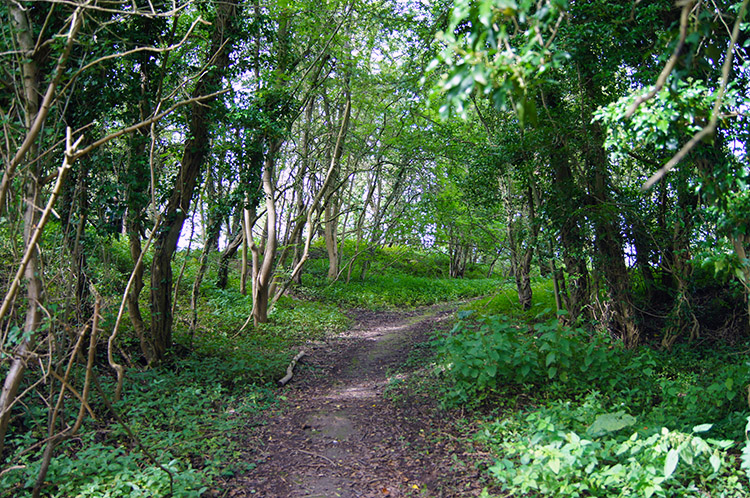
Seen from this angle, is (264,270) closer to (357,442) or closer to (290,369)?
(290,369)

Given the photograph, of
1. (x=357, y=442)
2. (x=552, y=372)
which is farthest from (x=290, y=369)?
(x=552, y=372)

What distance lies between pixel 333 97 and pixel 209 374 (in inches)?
315

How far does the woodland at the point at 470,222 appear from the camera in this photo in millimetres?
3281

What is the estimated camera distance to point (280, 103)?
7945 mm

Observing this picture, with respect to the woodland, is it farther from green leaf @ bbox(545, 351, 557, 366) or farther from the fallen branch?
the fallen branch

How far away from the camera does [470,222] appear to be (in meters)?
11.9

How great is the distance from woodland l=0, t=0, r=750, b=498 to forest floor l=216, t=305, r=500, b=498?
0.76 feet

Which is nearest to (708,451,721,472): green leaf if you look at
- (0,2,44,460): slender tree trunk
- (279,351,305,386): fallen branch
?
(0,2,44,460): slender tree trunk

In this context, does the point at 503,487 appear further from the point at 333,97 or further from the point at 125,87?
the point at 333,97

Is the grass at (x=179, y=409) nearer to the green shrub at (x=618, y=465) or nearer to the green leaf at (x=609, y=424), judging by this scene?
the green shrub at (x=618, y=465)

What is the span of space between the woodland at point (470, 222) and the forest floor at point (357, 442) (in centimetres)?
23

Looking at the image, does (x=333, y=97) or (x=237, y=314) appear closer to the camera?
(x=237, y=314)

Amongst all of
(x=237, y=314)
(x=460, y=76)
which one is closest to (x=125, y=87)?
(x=237, y=314)

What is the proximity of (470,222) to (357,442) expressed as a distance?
25.8 feet
